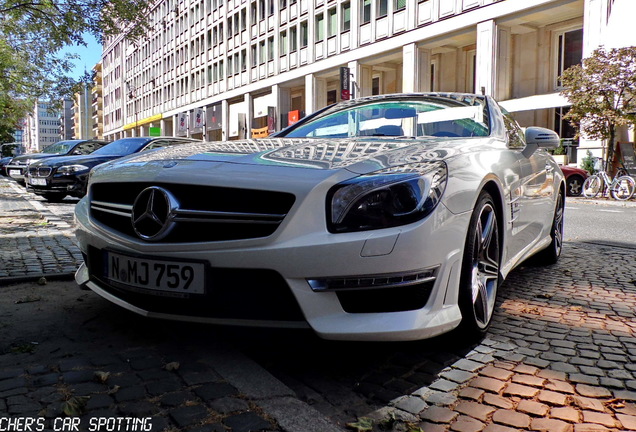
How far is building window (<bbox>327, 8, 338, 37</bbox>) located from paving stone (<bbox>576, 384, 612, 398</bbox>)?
108ft

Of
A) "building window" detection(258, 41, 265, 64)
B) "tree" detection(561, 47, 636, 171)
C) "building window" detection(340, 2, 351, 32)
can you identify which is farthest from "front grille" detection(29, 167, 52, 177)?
"building window" detection(258, 41, 265, 64)

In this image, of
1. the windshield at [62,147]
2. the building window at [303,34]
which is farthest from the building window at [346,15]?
the windshield at [62,147]

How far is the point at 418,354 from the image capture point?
108 inches

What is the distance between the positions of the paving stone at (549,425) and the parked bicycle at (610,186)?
52.0 feet

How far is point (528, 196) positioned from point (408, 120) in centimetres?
97

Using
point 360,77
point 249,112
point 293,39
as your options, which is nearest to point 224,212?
point 360,77

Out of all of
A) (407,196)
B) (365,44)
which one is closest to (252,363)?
(407,196)

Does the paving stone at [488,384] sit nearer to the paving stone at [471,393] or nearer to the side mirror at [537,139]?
the paving stone at [471,393]

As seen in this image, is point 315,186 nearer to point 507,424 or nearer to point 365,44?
point 507,424

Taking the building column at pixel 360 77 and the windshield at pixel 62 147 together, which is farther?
the building column at pixel 360 77

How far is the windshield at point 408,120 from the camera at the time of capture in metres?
3.61

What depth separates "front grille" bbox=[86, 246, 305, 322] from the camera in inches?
90.4

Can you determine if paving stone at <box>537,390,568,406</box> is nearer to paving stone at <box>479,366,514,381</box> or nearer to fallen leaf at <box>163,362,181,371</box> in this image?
paving stone at <box>479,366,514,381</box>

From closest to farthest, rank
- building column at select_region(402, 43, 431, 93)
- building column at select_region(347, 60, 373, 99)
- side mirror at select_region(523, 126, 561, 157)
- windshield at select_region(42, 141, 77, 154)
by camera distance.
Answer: side mirror at select_region(523, 126, 561, 157)
windshield at select_region(42, 141, 77, 154)
building column at select_region(402, 43, 431, 93)
building column at select_region(347, 60, 373, 99)
